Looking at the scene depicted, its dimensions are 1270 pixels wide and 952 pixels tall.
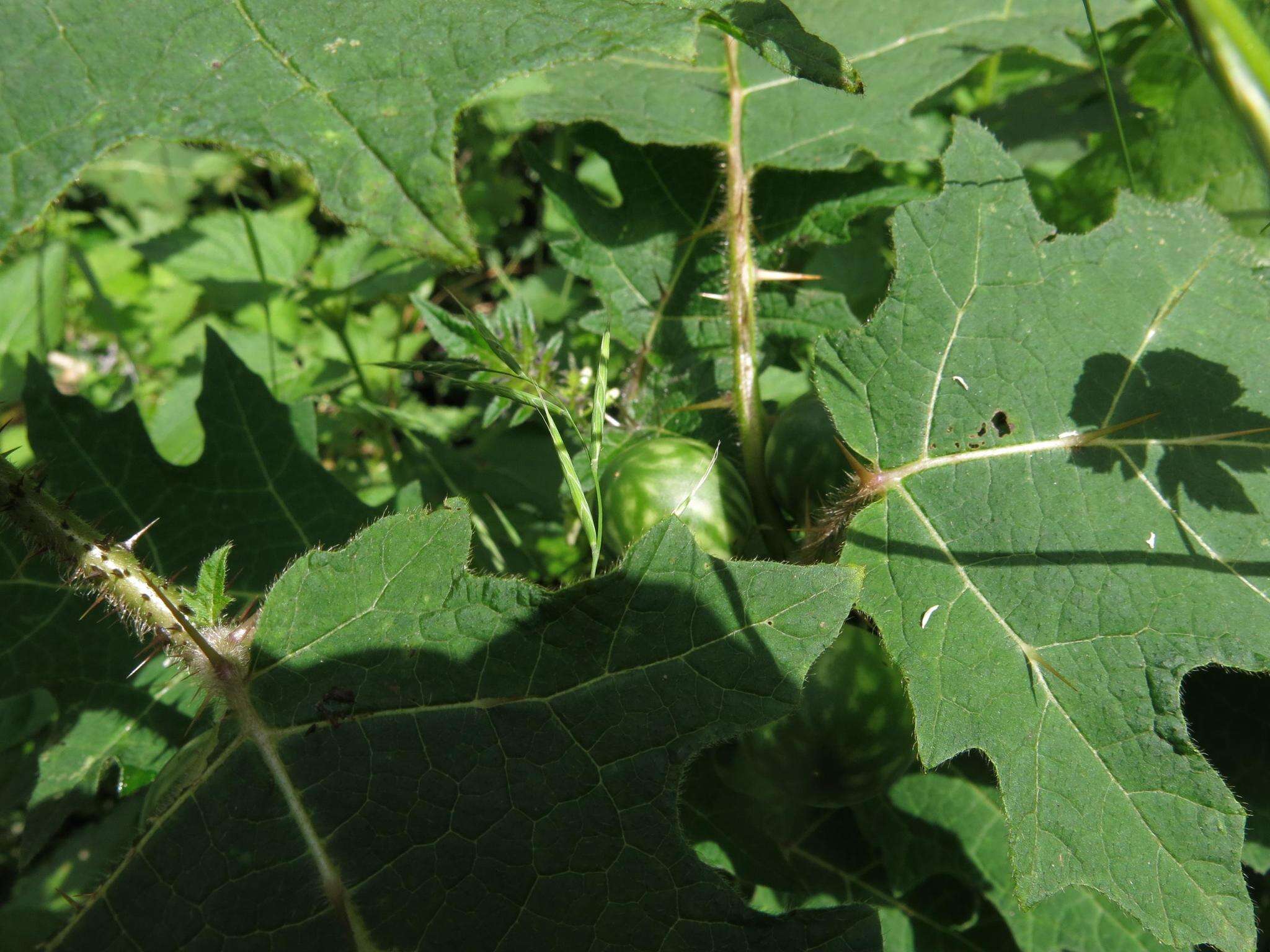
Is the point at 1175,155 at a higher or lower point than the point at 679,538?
lower

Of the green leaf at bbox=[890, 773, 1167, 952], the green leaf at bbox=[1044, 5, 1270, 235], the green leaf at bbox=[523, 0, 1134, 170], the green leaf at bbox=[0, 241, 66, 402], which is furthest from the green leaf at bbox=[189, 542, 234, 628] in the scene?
the green leaf at bbox=[1044, 5, 1270, 235]

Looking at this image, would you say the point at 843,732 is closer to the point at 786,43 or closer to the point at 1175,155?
the point at 786,43

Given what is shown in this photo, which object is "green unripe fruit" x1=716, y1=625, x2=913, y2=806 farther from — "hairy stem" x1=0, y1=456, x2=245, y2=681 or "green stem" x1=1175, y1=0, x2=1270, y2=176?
"green stem" x1=1175, y1=0, x2=1270, y2=176

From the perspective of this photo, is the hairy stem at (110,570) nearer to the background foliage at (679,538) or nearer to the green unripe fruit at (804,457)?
the background foliage at (679,538)

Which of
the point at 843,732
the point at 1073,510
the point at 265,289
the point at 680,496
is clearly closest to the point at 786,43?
the point at 680,496

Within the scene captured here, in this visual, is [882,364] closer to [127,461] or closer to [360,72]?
[360,72]

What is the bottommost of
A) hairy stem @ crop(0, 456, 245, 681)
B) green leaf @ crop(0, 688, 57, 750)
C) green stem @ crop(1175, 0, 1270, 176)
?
green leaf @ crop(0, 688, 57, 750)

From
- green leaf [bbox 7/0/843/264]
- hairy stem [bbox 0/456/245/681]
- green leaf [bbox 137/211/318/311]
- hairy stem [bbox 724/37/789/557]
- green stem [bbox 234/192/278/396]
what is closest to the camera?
green leaf [bbox 7/0/843/264]
